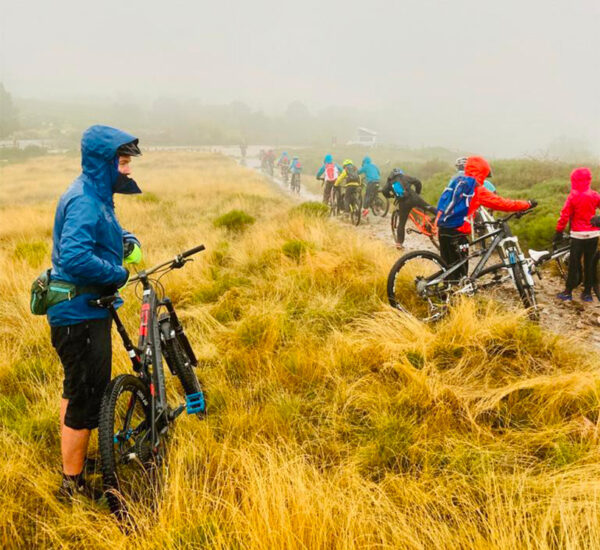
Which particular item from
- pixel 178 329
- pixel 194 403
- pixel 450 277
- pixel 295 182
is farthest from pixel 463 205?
pixel 295 182

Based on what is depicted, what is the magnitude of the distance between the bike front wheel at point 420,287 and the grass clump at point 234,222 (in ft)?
18.2

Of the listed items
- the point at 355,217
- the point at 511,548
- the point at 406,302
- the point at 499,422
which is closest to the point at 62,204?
the point at 511,548

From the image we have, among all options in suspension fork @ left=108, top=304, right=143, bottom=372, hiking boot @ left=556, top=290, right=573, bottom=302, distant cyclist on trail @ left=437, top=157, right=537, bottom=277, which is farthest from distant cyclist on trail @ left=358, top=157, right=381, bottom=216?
suspension fork @ left=108, top=304, right=143, bottom=372

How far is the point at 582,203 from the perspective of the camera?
508cm

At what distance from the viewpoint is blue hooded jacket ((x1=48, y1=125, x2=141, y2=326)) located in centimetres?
203

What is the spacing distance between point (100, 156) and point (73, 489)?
201cm

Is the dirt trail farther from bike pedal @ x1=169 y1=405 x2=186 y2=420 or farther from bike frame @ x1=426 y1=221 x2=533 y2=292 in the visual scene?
bike pedal @ x1=169 y1=405 x2=186 y2=420

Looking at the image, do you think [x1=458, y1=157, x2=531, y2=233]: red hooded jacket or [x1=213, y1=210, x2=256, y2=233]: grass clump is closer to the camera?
[x1=458, y1=157, x2=531, y2=233]: red hooded jacket

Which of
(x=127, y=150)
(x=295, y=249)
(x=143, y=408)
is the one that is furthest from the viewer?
(x=295, y=249)

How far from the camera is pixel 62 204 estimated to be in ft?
7.03

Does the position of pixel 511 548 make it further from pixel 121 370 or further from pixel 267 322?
pixel 121 370

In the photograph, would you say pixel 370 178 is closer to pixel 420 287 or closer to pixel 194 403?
pixel 420 287

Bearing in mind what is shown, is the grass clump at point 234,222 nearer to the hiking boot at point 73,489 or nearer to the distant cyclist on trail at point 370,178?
the distant cyclist on trail at point 370,178

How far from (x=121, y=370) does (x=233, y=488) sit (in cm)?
202
